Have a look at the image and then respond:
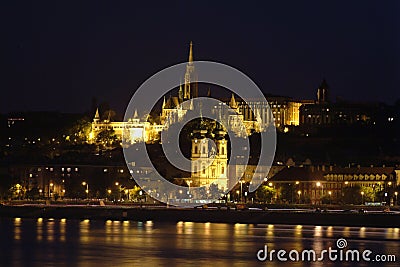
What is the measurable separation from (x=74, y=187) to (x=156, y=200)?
27.7 ft

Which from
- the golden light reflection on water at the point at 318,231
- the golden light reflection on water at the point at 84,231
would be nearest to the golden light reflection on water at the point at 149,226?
the golden light reflection on water at the point at 84,231

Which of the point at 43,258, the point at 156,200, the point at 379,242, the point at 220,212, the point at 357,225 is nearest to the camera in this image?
the point at 43,258

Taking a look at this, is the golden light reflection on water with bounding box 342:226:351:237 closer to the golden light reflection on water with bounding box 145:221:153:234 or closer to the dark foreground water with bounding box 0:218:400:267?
the dark foreground water with bounding box 0:218:400:267

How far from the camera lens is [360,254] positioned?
42.7m

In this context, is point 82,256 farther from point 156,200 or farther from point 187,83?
point 187,83

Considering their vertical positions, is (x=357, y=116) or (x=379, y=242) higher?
(x=357, y=116)

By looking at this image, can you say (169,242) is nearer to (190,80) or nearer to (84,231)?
→ (84,231)

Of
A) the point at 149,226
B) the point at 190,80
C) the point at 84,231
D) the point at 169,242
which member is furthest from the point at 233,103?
the point at 169,242

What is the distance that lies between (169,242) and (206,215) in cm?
1292

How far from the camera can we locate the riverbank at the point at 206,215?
55.8 meters

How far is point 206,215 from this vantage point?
197 ft

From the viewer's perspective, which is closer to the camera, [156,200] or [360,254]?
[360,254]

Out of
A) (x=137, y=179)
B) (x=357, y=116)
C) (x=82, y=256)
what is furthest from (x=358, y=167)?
(x=82, y=256)

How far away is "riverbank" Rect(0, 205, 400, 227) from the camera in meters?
55.8
